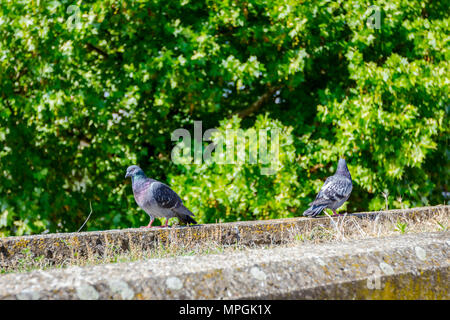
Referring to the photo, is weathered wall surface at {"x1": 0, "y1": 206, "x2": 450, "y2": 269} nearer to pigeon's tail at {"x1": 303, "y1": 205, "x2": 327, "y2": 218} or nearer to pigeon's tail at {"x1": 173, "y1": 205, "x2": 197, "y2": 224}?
pigeon's tail at {"x1": 303, "y1": 205, "x2": 327, "y2": 218}

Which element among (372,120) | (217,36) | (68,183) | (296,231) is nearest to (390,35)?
(372,120)

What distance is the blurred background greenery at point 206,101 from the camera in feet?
25.1

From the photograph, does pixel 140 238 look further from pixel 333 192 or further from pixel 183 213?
pixel 333 192

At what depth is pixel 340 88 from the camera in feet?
27.7

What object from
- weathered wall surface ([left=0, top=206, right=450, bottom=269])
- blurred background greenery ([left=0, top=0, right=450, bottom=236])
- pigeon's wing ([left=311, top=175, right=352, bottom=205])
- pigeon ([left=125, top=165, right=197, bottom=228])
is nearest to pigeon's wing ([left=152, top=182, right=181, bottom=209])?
pigeon ([left=125, top=165, right=197, bottom=228])

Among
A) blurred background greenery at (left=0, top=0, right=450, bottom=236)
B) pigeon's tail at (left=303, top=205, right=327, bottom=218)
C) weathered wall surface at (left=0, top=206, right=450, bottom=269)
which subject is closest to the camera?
weathered wall surface at (left=0, top=206, right=450, bottom=269)

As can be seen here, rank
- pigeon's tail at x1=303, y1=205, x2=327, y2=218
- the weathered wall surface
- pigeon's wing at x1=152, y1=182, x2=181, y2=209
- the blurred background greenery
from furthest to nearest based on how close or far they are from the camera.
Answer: the blurred background greenery < pigeon's tail at x1=303, y1=205, x2=327, y2=218 < pigeon's wing at x1=152, y1=182, x2=181, y2=209 < the weathered wall surface

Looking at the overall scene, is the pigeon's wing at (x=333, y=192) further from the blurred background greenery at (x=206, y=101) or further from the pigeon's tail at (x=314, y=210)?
the blurred background greenery at (x=206, y=101)

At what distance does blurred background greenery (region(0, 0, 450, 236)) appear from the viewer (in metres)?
7.64

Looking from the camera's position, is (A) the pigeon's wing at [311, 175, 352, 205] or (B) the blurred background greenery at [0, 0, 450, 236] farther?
(B) the blurred background greenery at [0, 0, 450, 236]

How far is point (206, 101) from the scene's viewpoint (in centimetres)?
819

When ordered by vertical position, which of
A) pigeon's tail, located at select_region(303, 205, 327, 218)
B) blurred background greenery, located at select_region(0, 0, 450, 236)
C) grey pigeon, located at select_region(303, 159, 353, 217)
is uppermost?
blurred background greenery, located at select_region(0, 0, 450, 236)
